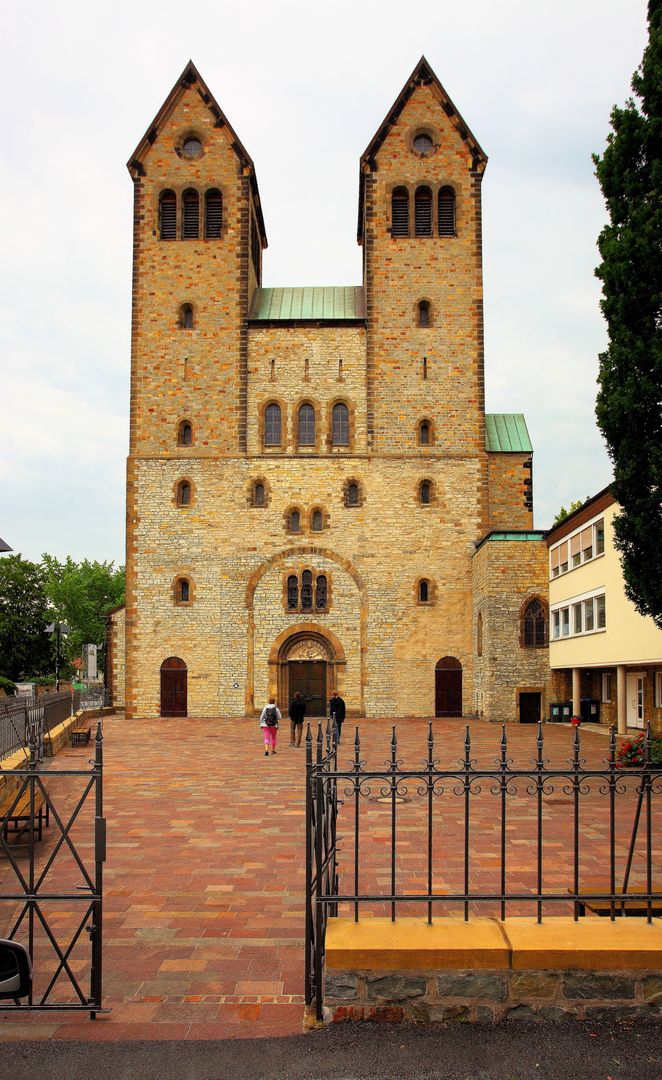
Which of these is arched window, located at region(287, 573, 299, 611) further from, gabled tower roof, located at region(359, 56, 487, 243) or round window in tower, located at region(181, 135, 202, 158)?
round window in tower, located at region(181, 135, 202, 158)

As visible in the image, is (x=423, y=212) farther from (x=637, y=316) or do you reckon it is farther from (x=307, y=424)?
(x=637, y=316)

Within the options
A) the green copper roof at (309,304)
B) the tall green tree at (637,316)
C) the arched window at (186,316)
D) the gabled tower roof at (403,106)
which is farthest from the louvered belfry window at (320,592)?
the tall green tree at (637,316)

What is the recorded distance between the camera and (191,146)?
112 feet

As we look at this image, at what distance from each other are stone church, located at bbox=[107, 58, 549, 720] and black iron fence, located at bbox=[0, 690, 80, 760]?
989cm

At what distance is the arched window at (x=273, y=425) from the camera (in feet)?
108

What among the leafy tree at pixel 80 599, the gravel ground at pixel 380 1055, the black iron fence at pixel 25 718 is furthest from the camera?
the leafy tree at pixel 80 599

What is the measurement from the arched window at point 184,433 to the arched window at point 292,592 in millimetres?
6527

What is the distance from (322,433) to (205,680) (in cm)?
1027

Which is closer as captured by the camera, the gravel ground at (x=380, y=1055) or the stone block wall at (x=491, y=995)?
the gravel ground at (x=380, y=1055)

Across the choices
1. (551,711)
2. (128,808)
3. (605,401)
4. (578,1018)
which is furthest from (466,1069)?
(551,711)

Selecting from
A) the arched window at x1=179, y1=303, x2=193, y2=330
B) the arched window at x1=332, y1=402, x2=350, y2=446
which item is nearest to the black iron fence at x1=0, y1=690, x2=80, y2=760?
the arched window at x1=332, y1=402, x2=350, y2=446

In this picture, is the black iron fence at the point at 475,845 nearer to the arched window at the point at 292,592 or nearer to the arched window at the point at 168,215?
the arched window at the point at 292,592

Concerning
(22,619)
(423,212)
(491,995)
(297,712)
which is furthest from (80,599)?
(491,995)

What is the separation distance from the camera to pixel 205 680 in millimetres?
31625
